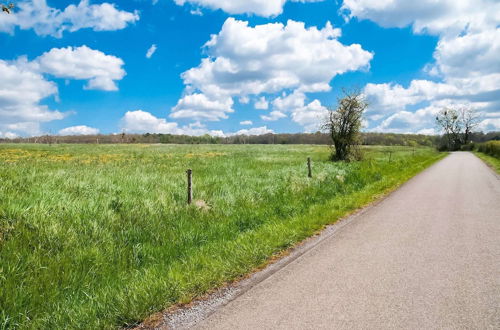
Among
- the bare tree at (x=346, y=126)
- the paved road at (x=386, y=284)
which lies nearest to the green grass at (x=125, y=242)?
the paved road at (x=386, y=284)

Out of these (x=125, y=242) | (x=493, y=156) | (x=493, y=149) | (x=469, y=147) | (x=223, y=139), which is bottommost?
(x=125, y=242)

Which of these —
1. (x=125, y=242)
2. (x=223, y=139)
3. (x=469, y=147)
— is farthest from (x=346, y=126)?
(x=223, y=139)

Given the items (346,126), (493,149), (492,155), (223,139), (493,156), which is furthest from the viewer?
(223,139)

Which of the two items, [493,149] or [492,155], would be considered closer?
[492,155]

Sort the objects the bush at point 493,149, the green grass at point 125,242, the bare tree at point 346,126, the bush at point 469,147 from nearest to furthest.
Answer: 1. the green grass at point 125,242
2. the bare tree at point 346,126
3. the bush at point 493,149
4. the bush at point 469,147

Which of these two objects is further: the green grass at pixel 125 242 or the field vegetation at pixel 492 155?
the field vegetation at pixel 492 155

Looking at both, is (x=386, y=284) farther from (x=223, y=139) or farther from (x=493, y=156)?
(x=223, y=139)

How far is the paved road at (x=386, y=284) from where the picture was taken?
4.02 m

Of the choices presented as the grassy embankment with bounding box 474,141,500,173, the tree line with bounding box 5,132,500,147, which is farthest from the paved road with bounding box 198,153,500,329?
the tree line with bounding box 5,132,500,147

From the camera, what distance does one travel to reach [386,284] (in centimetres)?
501

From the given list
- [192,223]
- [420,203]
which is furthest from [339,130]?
[192,223]

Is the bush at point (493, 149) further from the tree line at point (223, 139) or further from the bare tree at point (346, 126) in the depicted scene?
the tree line at point (223, 139)

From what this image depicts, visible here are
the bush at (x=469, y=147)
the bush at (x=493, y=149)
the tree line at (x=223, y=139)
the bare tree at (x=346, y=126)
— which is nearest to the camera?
the bare tree at (x=346, y=126)

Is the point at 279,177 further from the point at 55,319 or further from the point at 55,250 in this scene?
the point at 55,319
